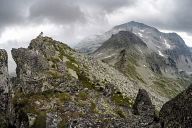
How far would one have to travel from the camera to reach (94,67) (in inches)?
4756

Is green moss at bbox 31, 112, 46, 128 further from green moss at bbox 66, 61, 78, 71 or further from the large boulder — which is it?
green moss at bbox 66, 61, 78, 71

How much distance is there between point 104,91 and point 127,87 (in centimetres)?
4877

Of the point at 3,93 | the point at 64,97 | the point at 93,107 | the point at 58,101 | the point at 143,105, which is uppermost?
the point at 3,93

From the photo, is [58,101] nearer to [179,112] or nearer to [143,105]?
[143,105]

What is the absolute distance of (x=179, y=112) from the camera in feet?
96.7

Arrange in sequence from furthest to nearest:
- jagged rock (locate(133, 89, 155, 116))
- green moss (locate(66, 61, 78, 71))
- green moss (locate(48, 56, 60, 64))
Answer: green moss (locate(66, 61, 78, 71))
green moss (locate(48, 56, 60, 64))
jagged rock (locate(133, 89, 155, 116))

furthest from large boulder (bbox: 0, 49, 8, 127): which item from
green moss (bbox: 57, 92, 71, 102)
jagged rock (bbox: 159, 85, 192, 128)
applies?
jagged rock (bbox: 159, 85, 192, 128)

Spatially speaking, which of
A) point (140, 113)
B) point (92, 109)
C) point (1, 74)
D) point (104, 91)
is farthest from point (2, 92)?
point (104, 91)

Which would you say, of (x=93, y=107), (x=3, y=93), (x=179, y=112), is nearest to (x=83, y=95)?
(x=93, y=107)

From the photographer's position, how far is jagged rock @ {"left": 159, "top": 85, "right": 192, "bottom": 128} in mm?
28641

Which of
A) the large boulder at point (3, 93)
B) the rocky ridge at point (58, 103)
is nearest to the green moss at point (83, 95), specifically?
the rocky ridge at point (58, 103)

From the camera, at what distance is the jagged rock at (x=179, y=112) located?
28.6 m

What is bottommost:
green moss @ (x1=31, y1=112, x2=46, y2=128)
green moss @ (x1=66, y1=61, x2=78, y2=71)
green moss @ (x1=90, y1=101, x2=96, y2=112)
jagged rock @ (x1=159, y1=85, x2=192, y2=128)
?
green moss @ (x1=31, y1=112, x2=46, y2=128)

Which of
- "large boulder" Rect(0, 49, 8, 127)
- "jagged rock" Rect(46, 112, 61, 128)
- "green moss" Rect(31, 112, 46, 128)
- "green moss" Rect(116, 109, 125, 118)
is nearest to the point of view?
"jagged rock" Rect(46, 112, 61, 128)
